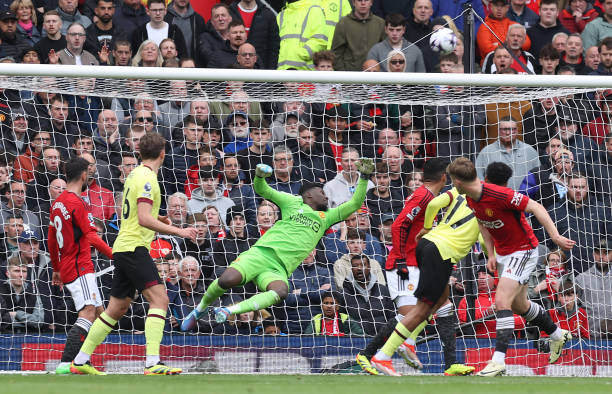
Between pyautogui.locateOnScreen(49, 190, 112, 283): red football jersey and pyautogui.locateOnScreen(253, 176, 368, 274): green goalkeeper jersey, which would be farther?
pyautogui.locateOnScreen(253, 176, 368, 274): green goalkeeper jersey

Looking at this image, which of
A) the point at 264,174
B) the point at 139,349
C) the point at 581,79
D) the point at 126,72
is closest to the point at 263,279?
the point at 264,174

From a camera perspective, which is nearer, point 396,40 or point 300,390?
point 300,390

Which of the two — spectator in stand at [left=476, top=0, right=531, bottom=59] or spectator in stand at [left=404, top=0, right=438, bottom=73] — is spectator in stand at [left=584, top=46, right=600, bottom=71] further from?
spectator in stand at [left=404, top=0, right=438, bottom=73]

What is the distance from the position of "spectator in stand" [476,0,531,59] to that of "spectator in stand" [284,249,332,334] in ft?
13.0

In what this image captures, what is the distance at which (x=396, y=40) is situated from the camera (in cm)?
1222

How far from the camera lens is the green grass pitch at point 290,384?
645 centimetres

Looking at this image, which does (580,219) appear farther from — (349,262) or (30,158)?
(30,158)

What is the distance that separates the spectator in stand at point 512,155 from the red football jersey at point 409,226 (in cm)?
163

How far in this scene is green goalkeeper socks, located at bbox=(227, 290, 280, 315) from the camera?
8688 mm

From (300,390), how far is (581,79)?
4.60m

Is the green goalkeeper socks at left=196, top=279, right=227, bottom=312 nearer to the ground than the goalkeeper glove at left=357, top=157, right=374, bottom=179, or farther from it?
nearer to the ground

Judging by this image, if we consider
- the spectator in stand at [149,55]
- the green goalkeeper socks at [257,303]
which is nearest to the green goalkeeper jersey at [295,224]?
the green goalkeeper socks at [257,303]

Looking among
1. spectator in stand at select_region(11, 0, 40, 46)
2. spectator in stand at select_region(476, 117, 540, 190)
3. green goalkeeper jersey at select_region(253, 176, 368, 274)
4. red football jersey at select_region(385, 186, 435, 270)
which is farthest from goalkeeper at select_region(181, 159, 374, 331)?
spectator in stand at select_region(11, 0, 40, 46)

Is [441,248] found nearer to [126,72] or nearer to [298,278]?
[298,278]
